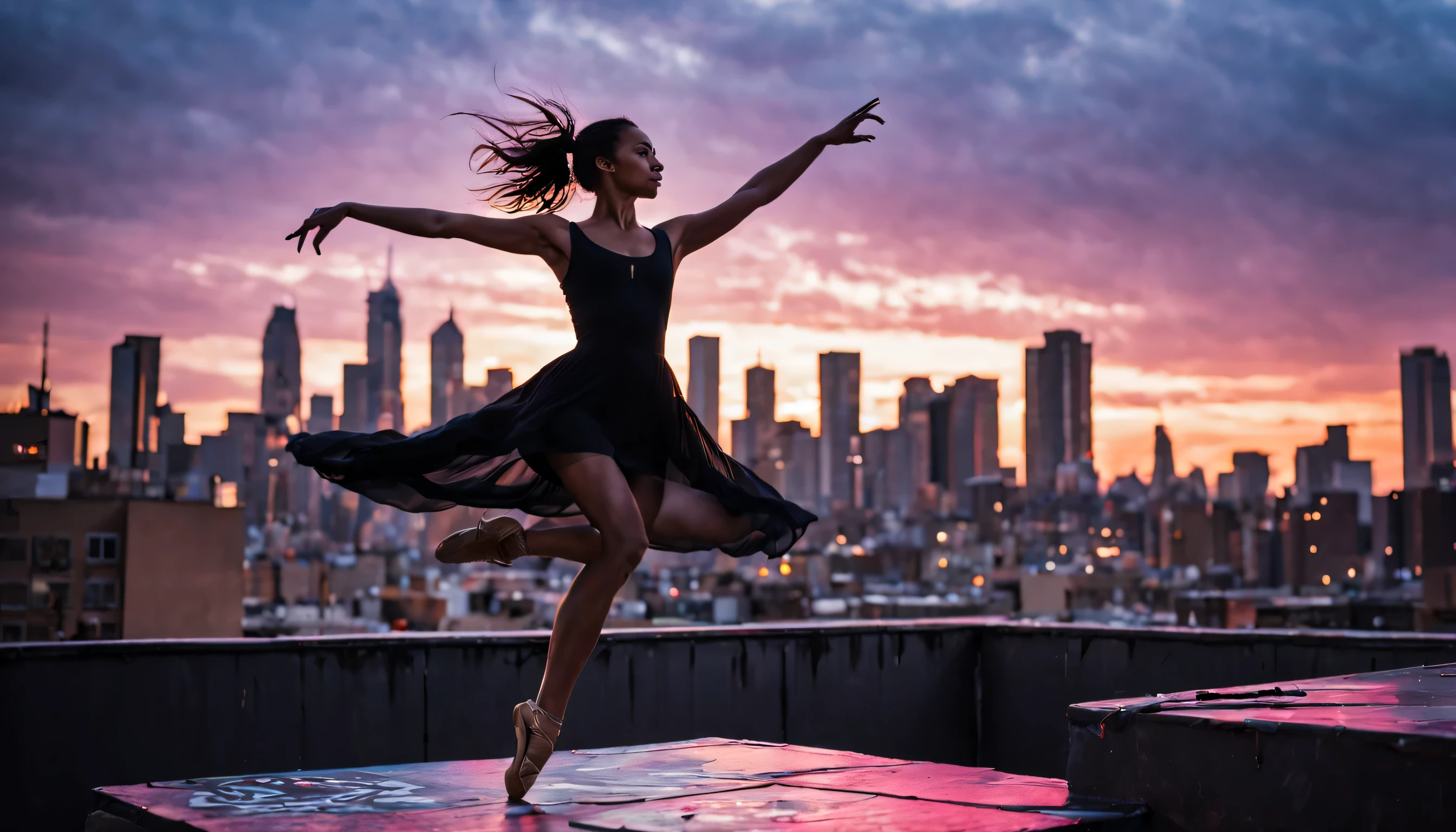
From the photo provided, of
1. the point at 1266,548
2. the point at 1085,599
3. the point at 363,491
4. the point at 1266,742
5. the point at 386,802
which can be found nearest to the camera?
the point at 1266,742

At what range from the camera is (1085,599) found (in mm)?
85250

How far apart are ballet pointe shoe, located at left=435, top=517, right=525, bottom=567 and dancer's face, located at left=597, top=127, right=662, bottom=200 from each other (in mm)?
1078

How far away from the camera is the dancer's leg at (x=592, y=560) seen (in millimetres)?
3785

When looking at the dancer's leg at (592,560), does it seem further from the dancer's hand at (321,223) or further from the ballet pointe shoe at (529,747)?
the dancer's hand at (321,223)

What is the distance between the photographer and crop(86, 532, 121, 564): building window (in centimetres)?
3469

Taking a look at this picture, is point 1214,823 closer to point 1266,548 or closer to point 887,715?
point 887,715

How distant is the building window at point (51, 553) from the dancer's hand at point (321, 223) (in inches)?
1362

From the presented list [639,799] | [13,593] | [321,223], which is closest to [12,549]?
[13,593]

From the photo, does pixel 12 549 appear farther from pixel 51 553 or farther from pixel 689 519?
pixel 689 519

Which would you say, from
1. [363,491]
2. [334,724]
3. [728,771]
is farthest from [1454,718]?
[334,724]

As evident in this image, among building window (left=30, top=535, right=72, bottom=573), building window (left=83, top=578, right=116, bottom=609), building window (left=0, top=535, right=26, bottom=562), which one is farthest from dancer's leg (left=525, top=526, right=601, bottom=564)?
building window (left=0, top=535, right=26, bottom=562)

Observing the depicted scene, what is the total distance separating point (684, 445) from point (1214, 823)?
1.77 meters

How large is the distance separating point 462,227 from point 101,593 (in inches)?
1322

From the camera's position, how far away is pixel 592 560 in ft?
12.6
